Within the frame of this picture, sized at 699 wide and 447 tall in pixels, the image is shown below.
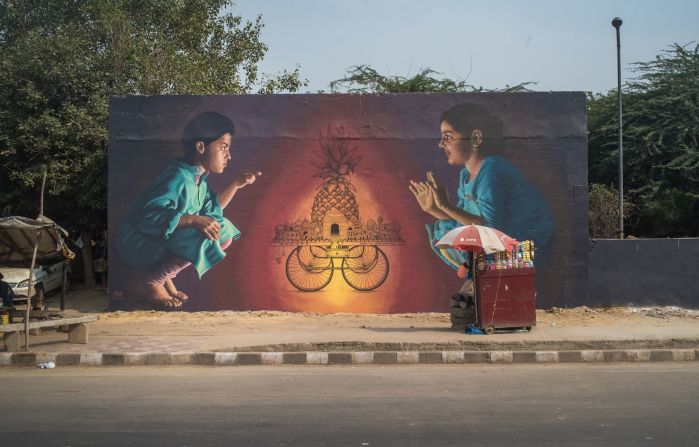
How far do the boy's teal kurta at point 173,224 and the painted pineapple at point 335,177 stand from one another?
6.48ft

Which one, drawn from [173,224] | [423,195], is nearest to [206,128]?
[173,224]

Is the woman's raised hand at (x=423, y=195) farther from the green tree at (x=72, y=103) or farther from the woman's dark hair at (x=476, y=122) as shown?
the green tree at (x=72, y=103)

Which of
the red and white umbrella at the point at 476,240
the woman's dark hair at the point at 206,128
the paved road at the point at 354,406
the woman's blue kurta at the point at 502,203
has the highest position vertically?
the woman's dark hair at the point at 206,128

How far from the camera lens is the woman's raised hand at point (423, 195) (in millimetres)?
15602

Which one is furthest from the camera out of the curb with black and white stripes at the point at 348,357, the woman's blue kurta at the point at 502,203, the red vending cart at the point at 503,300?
the woman's blue kurta at the point at 502,203

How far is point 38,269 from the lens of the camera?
1767cm

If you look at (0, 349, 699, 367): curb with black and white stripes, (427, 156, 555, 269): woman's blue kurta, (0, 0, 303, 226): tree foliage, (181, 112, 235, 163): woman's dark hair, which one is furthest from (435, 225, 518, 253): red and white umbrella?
(0, 0, 303, 226): tree foliage

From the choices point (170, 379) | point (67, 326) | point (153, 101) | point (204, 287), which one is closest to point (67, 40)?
point (153, 101)

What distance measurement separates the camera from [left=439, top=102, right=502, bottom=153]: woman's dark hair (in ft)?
51.1

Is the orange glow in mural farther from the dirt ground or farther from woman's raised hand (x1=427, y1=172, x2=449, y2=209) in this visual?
woman's raised hand (x1=427, y1=172, x2=449, y2=209)

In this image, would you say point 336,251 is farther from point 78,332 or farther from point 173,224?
point 78,332

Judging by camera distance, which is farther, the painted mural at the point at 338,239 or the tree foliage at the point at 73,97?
the tree foliage at the point at 73,97

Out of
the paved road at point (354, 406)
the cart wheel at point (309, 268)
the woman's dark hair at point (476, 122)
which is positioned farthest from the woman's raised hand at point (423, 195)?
the paved road at point (354, 406)

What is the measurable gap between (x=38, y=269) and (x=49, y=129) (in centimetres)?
342
